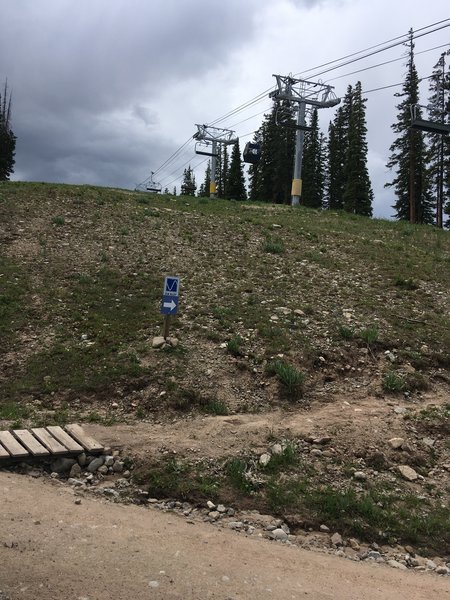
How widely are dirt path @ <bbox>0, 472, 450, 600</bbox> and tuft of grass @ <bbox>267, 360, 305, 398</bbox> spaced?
3590mm

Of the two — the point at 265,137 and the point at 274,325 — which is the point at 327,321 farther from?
the point at 265,137

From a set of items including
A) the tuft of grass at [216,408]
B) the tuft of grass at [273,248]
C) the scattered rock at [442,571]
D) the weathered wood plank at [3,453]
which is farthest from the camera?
the tuft of grass at [273,248]

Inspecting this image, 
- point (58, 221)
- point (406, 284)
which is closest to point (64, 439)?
point (406, 284)

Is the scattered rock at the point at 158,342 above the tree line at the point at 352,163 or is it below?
below

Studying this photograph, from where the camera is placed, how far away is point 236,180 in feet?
232

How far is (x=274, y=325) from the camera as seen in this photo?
34.4ft

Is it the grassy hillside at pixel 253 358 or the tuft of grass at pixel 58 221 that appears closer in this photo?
the grassy hillside at pixel 253 358

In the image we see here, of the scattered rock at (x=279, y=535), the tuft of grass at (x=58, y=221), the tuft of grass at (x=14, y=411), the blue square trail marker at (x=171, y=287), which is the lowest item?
the scattered rock at (x=279, y=535)

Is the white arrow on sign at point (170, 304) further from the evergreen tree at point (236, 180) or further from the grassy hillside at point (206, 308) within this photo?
the evergreen tree at point (236, 180)

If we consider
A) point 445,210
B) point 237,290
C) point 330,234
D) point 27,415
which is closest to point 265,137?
point 445,210

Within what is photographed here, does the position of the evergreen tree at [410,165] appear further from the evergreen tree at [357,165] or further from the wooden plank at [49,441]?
the wooden plank at [49,441]

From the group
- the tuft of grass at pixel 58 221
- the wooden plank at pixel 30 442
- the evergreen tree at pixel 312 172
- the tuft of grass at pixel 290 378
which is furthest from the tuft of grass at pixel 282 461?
the evergreen tree at pixel 312 172

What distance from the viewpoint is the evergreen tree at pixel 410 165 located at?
4082cm

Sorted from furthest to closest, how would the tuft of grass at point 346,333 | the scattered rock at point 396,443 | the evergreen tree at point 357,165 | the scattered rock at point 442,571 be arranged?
the evergreen tree at point 357,165 → the tuft of grass at point 346,333 → the scattered rock at point 396,443 → the scattered rock at point 442,571
